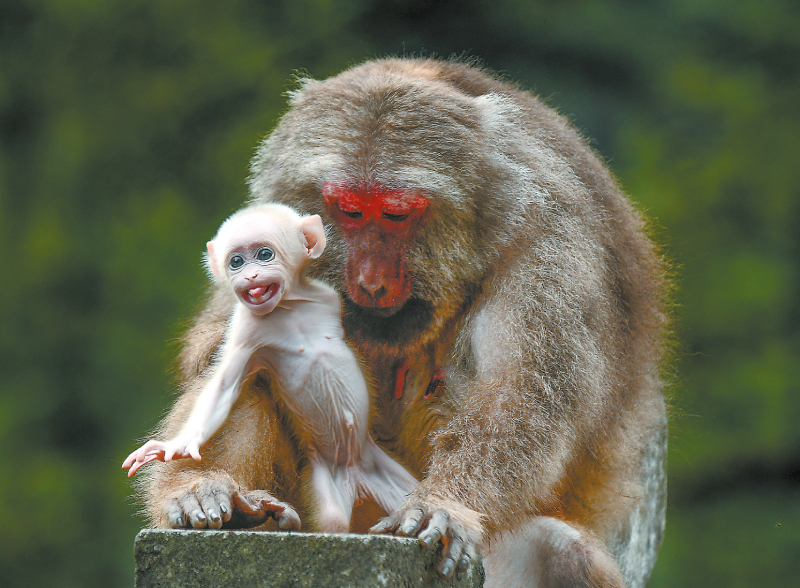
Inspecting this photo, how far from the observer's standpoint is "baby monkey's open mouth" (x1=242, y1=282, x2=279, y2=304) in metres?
2.84

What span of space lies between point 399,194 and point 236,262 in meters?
0.64

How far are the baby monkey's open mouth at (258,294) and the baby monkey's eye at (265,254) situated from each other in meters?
0.09

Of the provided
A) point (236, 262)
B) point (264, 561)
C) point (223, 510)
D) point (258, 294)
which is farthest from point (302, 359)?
point (264, 561)

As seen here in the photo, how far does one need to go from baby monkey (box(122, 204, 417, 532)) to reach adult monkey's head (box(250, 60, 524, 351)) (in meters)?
0.20

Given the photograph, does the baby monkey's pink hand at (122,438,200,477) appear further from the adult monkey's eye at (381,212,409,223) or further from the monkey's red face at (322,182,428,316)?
the adult monkey's eye at (381,212,409,223)

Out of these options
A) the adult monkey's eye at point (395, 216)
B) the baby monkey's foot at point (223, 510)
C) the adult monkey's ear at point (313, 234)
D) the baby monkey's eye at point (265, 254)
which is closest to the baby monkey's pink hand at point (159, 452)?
the baby monkey's foot at point (223, 510)

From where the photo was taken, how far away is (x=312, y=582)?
236cm

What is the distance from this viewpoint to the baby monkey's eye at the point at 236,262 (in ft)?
9.36

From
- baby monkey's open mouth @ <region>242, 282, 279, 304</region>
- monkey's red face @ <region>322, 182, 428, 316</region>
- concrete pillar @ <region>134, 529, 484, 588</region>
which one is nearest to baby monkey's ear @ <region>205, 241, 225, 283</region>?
baby monkey's open mouth @ <region>242, 282, 279, 304</region>

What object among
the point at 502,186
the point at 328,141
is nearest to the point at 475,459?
the point at 502,186

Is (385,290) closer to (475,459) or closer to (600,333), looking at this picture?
(475,459)

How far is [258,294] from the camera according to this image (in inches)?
112

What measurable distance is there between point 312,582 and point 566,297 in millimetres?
1480

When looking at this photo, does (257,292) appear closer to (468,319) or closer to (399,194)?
(399,194)
